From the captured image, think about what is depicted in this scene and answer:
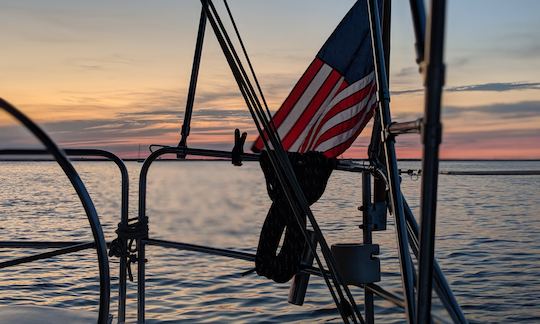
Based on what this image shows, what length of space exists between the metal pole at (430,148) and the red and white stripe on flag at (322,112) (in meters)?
2.28

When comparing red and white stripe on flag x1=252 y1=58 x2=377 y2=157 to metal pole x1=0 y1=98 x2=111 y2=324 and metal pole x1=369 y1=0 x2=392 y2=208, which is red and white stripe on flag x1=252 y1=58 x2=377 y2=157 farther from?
metal pole x1=0 y1=98 x2=111 y2=324

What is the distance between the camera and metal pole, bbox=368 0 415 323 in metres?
2.02

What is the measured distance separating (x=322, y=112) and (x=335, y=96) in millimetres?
115

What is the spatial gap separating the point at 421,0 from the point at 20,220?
2742 centimetres

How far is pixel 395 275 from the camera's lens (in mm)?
12836

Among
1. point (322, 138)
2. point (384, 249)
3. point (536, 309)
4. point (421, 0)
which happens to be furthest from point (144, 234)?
point (384, 249)

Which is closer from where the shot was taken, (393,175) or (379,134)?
(393,175)

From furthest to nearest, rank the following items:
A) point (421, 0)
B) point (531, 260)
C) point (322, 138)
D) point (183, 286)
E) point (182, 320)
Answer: point (531, 260) < point (183, 286) < point (182, 320) < point (322, 138) < point (421, 0)

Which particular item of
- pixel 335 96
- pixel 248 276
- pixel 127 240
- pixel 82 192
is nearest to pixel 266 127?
pixel 82 192

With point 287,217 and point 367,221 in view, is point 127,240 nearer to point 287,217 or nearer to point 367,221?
point 287,217

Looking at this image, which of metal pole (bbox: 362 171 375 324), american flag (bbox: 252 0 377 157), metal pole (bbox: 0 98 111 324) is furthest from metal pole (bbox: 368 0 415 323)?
american flag (bbox: 252 0 377 157)

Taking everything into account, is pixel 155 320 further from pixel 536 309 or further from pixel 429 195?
pixel 429 195

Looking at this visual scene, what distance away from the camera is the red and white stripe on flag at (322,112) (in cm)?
386

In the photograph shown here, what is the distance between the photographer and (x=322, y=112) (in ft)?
13.1
